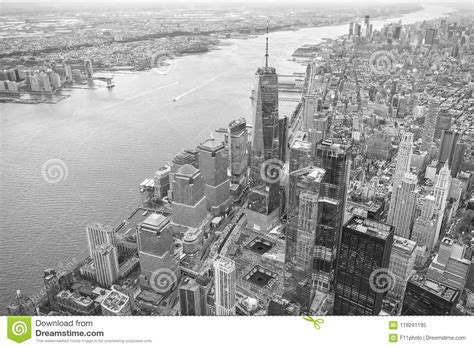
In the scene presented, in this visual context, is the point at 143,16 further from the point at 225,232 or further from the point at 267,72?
the point at 225,232

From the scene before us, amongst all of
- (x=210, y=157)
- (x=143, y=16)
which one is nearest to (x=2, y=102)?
(x=143, y=16)

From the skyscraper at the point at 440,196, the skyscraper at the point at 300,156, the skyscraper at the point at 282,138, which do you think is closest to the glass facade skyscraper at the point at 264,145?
the skyscraper at the point at 282,138

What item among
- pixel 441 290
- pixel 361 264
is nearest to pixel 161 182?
pixel 361 264

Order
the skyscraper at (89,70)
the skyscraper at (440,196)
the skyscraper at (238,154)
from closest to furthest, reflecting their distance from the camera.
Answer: the skyscraper at (440,196) < the skyscraper at (238,154) < the skyscraper at (89,70)

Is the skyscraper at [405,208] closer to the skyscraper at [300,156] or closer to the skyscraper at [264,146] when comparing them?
the skyscraper at [300,156]

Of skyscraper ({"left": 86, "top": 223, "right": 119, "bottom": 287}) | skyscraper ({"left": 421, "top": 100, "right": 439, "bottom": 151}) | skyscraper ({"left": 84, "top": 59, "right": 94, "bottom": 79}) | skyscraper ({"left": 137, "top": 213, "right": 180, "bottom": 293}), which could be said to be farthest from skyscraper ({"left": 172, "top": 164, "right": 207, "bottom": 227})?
skyscraper ({"left": 84, "top": 59, "right": 94, "bottom": 79})

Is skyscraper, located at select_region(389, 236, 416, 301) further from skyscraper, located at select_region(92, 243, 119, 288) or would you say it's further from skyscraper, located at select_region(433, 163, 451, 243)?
skyscraper, located at select_region(92, 243, 119, 288)
